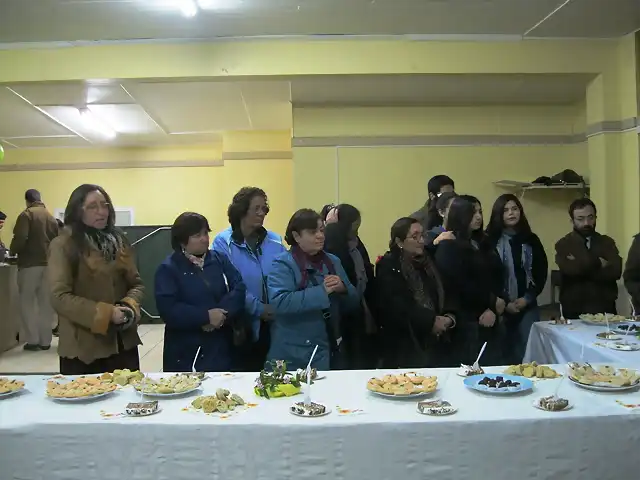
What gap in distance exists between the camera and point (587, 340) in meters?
2.62

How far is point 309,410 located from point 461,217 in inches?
65.7

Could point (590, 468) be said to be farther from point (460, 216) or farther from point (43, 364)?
point (43, 364)

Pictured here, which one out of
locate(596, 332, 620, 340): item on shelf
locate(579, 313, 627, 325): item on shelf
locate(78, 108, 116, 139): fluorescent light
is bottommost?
locate(596, 332, 620, 340): item on shelf

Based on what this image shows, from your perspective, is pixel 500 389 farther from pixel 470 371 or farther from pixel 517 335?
pixel 517 335

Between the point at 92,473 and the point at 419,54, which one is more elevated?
the point at 419,54

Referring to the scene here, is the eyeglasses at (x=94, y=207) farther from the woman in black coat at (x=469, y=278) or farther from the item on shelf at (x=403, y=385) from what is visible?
the woman in black coat at (x=469, y=278)

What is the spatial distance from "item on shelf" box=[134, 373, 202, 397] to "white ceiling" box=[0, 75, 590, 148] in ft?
10.1

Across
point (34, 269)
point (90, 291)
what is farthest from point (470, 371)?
point (34, 269)

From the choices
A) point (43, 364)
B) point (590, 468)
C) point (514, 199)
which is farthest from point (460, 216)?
point (43, 364)

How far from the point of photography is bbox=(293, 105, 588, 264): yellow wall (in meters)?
5.51

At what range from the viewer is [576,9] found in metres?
3.92

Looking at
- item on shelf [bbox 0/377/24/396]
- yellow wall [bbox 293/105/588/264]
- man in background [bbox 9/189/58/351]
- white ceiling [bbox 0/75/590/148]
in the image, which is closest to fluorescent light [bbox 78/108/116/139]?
white ceiling [bbox 0/75/590/148]

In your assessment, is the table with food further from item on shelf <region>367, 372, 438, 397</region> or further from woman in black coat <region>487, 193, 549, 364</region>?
item on shelf <region>367, 372, 438, 397</region>

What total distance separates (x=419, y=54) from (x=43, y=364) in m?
3.90
